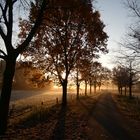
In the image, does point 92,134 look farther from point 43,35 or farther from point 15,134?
point 43,35

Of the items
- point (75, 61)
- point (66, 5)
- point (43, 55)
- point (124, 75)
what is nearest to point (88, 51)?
point (75, 61)

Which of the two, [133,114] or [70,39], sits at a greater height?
[70,39]

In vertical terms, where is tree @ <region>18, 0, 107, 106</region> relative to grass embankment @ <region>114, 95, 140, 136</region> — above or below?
above

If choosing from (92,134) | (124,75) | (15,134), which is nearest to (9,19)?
(15,134)

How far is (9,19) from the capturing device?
1348 cm

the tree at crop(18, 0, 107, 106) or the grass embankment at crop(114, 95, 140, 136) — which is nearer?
the grass embankment at crop(114, 95, 140, 136)

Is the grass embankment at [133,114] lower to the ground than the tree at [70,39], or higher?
lower

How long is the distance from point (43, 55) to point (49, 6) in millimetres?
15921

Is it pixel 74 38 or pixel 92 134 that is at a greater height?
pixel 74 38

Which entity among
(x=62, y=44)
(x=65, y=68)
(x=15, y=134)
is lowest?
(x=15, y=134)

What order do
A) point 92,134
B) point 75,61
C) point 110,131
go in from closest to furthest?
point 92,134
point 110,131
point 75,61

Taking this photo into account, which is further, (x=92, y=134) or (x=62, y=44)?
(x=62, y=44)

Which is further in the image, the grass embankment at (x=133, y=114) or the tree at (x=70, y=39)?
the tree at (x=70, y=39)

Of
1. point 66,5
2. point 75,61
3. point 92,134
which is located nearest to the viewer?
point 92,134
